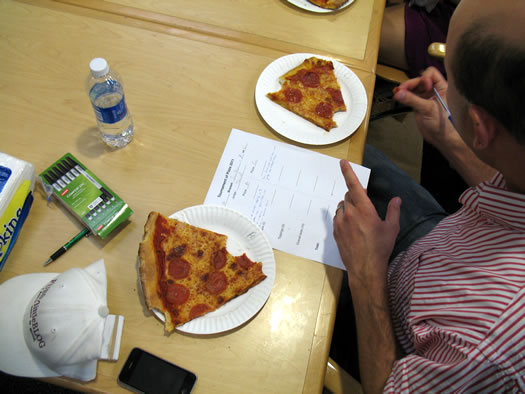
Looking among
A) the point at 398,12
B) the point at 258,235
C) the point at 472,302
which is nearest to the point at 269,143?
the point at 258,235

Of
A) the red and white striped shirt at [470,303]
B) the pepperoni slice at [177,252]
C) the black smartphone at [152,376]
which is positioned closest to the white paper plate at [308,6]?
the red and white striped shirt at [470,303]

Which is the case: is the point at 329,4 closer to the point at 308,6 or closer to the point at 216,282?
the point at 308,6

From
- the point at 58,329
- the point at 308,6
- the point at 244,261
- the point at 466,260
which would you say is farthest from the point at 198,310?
the point at 308,6

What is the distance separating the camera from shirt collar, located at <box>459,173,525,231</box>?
0.81m

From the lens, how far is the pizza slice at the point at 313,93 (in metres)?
1.29

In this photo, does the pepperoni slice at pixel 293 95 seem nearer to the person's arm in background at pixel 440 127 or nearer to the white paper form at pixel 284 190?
the white paper form at pixel 284 190

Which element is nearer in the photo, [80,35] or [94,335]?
[94,335]

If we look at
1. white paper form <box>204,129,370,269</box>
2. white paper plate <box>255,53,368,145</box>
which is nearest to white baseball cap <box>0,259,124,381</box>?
white paper form <box>204,129,370,269</box>

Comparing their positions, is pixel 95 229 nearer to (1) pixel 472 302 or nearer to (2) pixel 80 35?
(2) pixel 80 35

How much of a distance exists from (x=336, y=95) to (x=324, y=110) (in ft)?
0.28

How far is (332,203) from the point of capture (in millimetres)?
1158

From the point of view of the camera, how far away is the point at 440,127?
1388 millimetres

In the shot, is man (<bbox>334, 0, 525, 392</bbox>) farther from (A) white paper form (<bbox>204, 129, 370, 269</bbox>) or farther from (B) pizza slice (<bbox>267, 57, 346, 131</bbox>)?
(B) pizza slice (<bbox>267, 57, 346, 131</bbox>)

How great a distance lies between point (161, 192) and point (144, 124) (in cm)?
26
